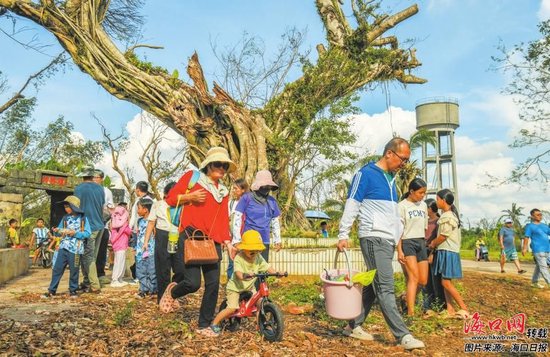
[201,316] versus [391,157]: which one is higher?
[391,157]

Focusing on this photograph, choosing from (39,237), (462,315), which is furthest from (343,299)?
(39,237)

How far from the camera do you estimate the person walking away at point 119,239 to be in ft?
27.1

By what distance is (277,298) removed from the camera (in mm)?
7305

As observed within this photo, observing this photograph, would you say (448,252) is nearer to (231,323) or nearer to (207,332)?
(231,323)

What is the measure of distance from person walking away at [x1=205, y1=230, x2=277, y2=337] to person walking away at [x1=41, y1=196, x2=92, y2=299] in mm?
3355

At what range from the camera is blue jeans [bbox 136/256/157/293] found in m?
7.04

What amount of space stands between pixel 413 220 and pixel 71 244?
15.9 feet

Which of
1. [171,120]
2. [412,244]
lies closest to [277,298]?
[412,244]

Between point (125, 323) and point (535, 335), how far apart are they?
14.2 ft

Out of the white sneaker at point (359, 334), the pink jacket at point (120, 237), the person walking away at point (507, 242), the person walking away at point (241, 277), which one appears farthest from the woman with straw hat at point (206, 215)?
the person walking away at point (507, 242)

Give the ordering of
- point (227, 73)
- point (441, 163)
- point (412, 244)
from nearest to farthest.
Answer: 1. point (412, 244)
2. point (227, 73)
3. point (441, 163)

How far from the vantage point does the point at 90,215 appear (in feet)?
24.9

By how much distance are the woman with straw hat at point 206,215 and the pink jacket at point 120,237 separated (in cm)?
392

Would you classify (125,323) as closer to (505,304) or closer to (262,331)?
(262,331)
